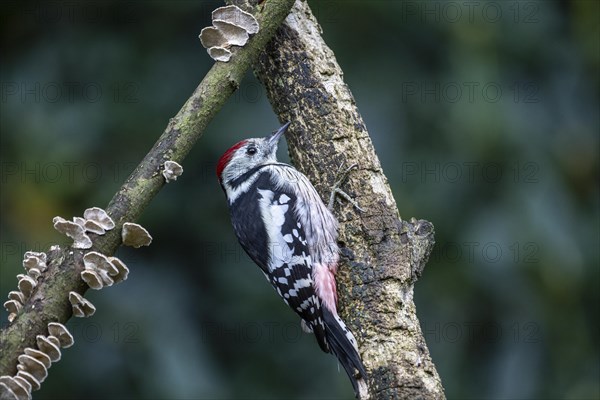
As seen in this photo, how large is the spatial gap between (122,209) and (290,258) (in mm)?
1225

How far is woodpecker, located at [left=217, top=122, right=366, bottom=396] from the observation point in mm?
3248

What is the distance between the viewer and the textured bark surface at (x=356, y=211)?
2979 millimetres

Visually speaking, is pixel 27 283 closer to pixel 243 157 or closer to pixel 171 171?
pixel 171 171

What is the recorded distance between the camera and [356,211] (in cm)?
324

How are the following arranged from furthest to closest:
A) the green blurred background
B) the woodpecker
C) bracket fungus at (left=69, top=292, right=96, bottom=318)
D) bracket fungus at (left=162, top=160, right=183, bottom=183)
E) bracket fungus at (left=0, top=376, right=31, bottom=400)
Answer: the green blurred background < the woodpecker < bracket fungus at (left=162, top=160, right=183, bottom=183) < bracket fungus at (left=69, top=292, right=96, bottom=318) < bracket fungus at (left=0, top=376, right=31, bottom=400)

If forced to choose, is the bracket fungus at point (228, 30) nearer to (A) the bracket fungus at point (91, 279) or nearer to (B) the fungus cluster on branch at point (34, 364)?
(A) the bracket fungus at point (91, 279)

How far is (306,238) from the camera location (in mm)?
3637

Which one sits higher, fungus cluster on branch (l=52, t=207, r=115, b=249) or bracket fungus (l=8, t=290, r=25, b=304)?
fungus cluster on branch (l=52, t=207, r=115, b=249)

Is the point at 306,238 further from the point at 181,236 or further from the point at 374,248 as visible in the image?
the point at 181,236

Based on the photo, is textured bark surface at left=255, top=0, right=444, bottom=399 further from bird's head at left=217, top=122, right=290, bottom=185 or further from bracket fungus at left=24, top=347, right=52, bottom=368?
bracket fungus at left=24, top=347, right=52, bottom=368

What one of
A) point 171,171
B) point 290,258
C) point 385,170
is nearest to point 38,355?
point 171,171

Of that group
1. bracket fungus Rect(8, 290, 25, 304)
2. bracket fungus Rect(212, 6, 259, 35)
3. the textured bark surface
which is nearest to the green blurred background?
the textured bark surface

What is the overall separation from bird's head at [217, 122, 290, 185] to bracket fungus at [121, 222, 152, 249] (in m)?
1.47

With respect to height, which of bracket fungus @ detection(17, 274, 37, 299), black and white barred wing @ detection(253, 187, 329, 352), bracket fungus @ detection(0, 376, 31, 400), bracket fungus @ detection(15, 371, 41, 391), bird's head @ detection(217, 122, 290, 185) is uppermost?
bird's head @ detection(217, 122, 290, 185)
